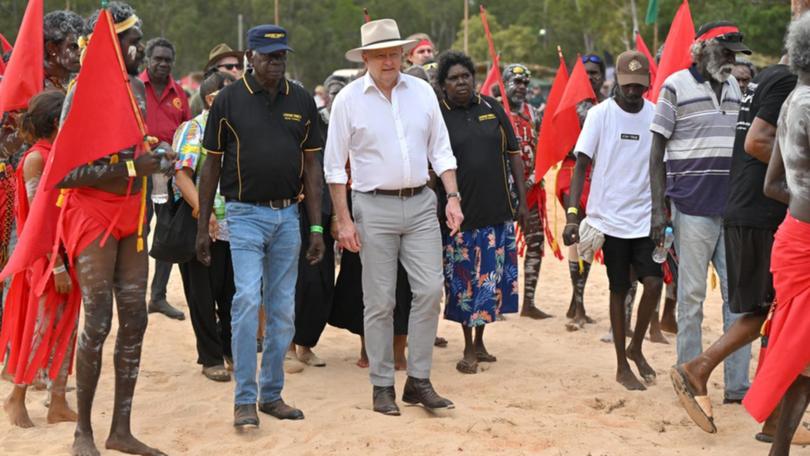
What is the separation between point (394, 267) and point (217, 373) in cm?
176

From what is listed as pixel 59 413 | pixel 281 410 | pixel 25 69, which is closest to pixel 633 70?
pixel 281 410

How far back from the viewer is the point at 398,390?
7164mm

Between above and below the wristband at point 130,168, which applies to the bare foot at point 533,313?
below

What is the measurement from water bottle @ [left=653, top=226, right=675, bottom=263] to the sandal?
9.78ft

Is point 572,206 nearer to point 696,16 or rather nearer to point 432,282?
point 432,282

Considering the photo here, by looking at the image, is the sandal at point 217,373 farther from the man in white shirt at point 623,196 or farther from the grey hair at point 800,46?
the grey hair at point 800,46

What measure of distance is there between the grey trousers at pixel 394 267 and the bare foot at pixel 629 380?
1.48m

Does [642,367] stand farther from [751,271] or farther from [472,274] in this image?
[751,271]

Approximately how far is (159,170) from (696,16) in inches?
1601

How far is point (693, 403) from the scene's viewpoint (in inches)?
226

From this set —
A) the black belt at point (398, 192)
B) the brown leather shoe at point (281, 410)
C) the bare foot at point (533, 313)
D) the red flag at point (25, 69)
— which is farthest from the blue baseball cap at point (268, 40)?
the bare foot at point (533, 313)

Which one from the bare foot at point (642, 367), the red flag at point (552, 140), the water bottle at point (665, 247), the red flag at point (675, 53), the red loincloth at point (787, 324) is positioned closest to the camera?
the red loincloth at point (787, 324)

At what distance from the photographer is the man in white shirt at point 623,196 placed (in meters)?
7.15

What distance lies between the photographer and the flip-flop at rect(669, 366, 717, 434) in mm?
5715
